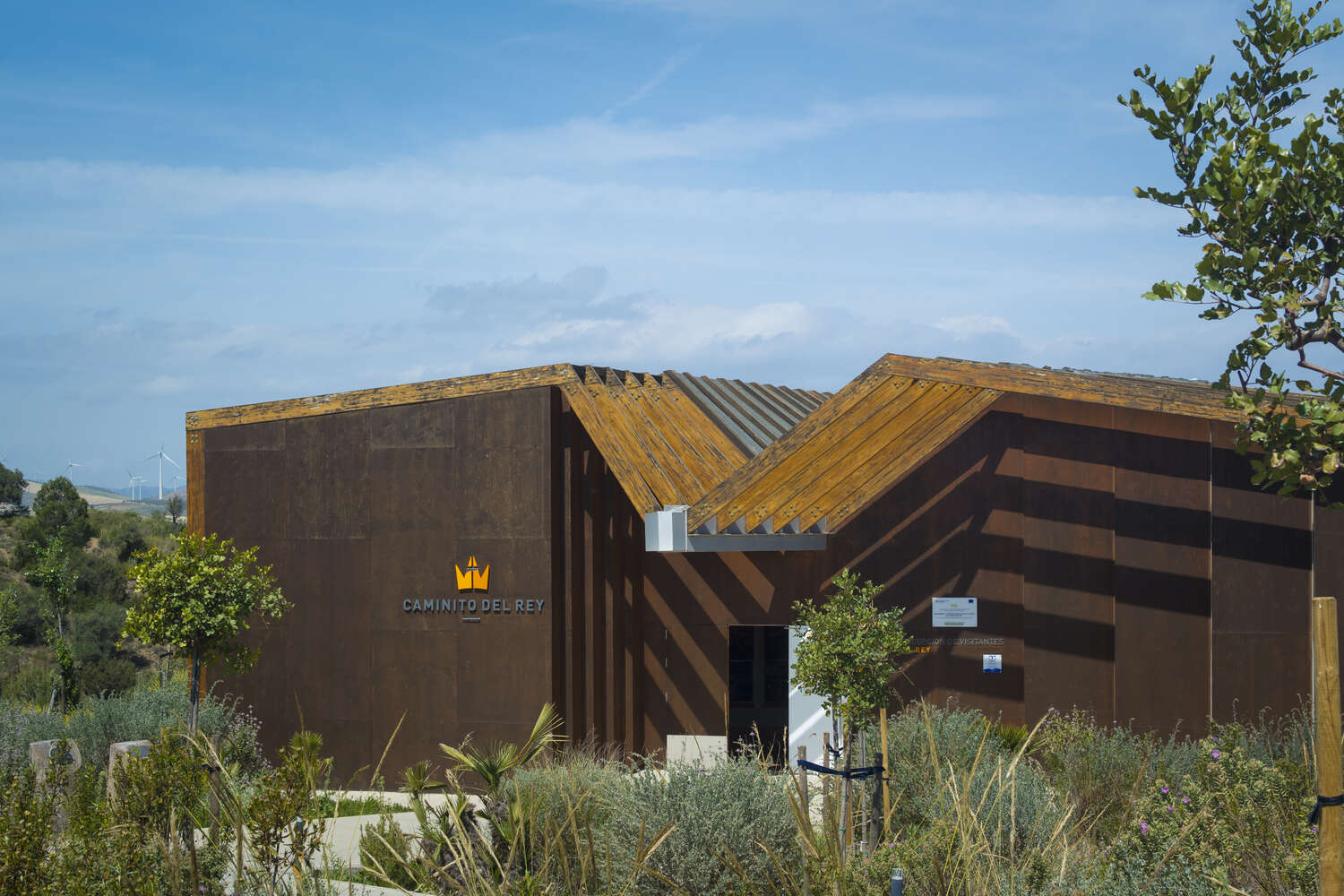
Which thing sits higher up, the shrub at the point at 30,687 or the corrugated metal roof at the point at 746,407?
the corrugated metal roof at the point at 746,407

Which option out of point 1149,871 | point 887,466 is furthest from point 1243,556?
point 1149,871

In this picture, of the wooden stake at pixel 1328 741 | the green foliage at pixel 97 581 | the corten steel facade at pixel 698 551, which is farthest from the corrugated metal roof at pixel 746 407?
the green foliage at pixel 97 581

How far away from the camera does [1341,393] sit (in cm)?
841

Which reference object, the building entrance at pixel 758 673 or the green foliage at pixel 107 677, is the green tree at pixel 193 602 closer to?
the building entrance at pixel 758 673

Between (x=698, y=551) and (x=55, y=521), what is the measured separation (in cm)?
3385

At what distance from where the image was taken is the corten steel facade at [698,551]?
13555 mm

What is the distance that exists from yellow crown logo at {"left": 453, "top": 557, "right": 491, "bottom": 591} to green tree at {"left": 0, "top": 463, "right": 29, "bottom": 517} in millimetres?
39820

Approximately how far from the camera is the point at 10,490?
4691 centimetres

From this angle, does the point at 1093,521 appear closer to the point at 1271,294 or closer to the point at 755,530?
the point at 755,530

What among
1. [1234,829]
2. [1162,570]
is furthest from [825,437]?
[1234,829]

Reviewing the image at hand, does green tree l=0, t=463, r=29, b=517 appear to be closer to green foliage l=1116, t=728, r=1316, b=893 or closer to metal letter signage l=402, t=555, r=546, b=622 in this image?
metal letter signage l=402, t=555, r=546, b=622

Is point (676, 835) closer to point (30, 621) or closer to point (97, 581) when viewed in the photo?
point (30, 621)

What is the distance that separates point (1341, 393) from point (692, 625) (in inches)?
367

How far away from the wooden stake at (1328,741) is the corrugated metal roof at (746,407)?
368 inches
